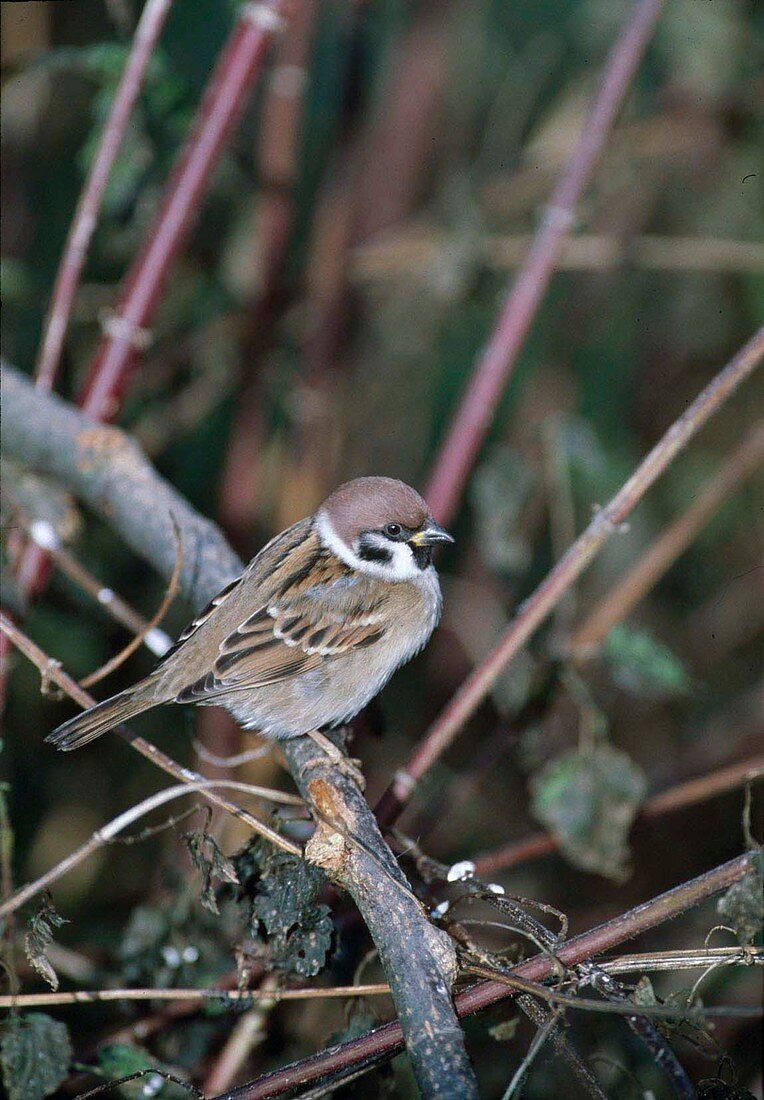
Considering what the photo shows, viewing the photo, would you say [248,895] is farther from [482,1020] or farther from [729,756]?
[729,756]

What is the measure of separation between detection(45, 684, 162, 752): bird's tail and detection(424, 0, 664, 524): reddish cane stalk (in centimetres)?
108

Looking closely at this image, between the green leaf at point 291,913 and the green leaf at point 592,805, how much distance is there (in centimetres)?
97

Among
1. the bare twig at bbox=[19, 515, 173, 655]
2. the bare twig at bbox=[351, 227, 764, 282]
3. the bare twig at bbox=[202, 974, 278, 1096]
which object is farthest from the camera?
the bare twig at bbox=[351, 227, 764, 282]

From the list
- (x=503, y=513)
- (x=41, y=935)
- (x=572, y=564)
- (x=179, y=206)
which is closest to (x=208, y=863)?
(x=41, y=935)

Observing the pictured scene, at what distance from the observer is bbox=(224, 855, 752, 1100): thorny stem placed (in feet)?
5.41

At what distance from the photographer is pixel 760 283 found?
5000mm

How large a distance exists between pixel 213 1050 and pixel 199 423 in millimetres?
2706

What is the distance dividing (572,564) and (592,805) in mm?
734

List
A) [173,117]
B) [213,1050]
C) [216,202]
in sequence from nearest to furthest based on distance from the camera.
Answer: [213,1050] → [173,117] → [216,202]

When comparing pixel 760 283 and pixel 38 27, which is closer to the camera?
pixel 38 27

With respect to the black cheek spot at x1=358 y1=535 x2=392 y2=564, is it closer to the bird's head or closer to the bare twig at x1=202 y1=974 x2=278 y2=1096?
the bird's head

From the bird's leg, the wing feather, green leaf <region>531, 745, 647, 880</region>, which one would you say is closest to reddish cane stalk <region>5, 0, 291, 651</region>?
the wing feather

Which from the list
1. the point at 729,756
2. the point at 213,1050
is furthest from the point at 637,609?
the point at 213,1050

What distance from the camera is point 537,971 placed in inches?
67.7
